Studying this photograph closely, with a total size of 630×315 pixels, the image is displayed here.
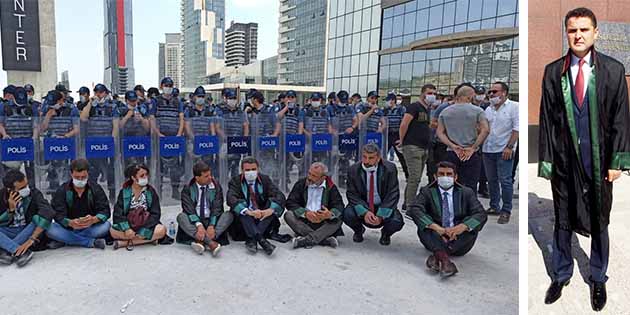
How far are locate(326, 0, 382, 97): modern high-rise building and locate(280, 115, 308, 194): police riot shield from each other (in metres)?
22.9

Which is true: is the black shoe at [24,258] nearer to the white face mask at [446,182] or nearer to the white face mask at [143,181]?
the white face mask at [143,181]

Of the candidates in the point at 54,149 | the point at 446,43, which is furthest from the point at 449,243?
the point at 446,43

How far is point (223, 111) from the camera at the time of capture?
5.56 metres

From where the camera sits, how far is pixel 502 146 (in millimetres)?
4484

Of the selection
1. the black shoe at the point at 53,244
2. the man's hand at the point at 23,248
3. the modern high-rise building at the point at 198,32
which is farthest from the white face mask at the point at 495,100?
the modern high-rise building at the point at 198,32

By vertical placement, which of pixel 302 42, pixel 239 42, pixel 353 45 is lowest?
pixel 353 45

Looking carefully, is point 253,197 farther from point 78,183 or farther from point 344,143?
point 344,143

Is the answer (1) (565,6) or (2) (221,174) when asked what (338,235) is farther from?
(1) (565,6)

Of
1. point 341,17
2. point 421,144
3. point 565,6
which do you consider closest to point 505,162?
point 421,144

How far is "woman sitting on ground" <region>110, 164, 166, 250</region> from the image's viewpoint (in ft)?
12.2

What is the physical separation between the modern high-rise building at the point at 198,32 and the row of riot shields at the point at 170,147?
13989mm

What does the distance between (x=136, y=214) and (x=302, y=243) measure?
1.30m

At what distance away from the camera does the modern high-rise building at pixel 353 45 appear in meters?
29.4

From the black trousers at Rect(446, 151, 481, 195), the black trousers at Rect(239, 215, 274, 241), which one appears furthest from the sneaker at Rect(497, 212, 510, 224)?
the black trousers at Rect(239, 215, 274, 241)
